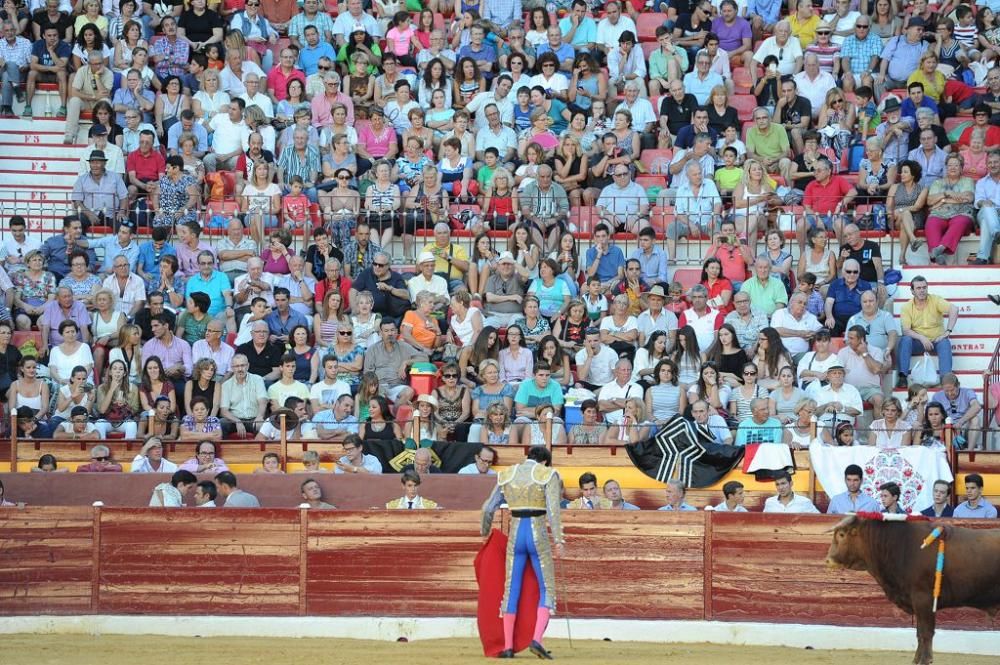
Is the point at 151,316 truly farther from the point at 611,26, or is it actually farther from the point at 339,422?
the point at 611,26

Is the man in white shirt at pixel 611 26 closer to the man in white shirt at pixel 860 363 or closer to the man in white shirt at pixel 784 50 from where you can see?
the man in white shirt at pixel 784 50

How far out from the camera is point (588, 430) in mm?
14805

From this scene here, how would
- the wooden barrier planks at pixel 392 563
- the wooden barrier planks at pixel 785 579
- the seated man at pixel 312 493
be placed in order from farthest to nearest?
1. the seated man at pixel 312 493
2. the wooden barrier planks at pixel 392 563
3. the wooden barrier planks at pixel 785 579

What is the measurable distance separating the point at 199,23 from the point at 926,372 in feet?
27.7

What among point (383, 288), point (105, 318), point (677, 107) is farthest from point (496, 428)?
point (677, 107)

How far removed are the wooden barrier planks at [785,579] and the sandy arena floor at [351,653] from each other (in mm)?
402

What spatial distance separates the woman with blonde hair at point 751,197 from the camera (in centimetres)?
1723

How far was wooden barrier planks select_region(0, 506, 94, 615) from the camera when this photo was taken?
1400cm

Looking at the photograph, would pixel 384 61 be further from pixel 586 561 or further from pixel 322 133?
pixel 586 561

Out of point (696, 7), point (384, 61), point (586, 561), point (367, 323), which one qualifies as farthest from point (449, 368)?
point (696, 7)

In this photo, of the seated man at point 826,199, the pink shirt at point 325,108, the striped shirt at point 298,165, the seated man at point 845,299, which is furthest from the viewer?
the pink shirt at point 325,108

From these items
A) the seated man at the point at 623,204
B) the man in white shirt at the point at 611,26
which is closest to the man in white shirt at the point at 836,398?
the seated man at the point at 623,204

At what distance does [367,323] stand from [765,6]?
646 centimetres

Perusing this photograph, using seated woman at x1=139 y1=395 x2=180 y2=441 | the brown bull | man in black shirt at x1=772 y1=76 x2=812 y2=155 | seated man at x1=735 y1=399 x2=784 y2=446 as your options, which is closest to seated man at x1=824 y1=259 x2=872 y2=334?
seated man at x1=735 y1=399 x2=784 y2=446
